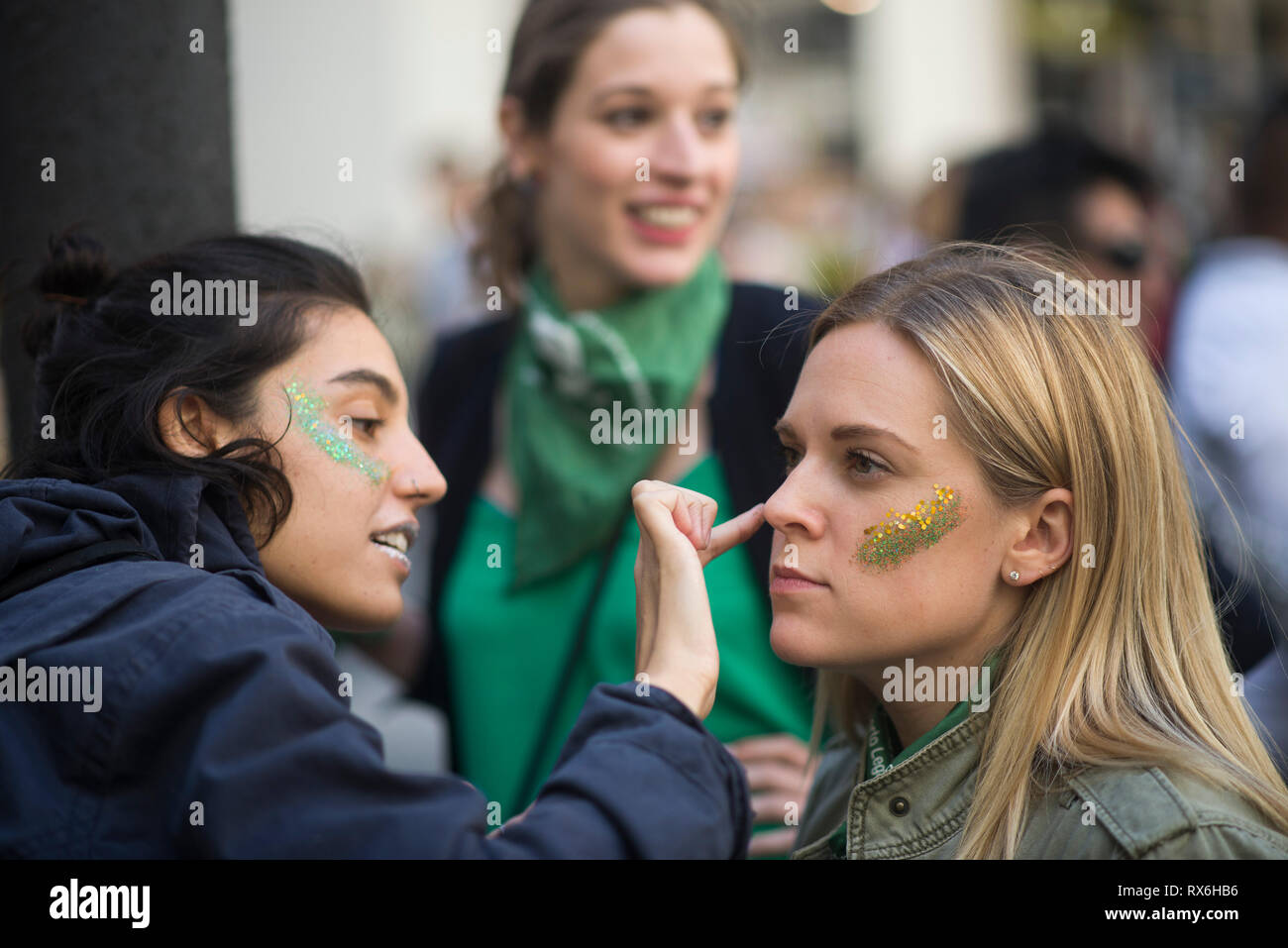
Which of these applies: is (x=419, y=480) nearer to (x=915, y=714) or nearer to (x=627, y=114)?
(x=915, y=714)

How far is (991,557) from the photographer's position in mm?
2084

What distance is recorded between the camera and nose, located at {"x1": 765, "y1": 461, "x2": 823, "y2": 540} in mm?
2080

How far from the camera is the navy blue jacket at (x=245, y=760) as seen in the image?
150 centimetres

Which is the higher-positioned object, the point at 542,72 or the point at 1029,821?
the point at 542,72

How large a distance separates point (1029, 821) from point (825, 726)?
0.91m

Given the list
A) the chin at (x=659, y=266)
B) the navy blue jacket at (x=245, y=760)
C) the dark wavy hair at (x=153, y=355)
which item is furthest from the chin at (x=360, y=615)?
the chin at (x=659, y=266)

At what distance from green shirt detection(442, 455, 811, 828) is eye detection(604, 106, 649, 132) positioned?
0.89m

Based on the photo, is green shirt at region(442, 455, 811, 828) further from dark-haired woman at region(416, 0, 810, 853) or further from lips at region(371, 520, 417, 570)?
lips at region(371, 520, 417, 570)

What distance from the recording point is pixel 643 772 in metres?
1.57

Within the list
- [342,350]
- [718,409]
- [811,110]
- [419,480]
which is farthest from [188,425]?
[811,110]

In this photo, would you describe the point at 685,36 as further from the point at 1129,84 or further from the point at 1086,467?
the point at 1129,84

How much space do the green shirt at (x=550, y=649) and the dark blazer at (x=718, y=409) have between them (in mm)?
64
